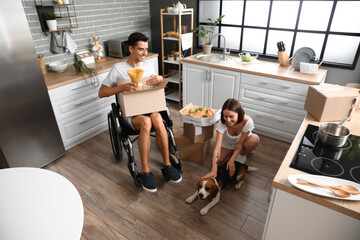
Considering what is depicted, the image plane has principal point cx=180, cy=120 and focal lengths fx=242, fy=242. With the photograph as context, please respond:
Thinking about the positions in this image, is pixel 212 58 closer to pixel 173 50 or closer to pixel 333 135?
pixel 173 50

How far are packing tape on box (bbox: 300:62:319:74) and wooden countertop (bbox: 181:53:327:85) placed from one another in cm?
4

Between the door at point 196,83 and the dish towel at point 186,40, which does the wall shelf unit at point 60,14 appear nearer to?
the dish towel at point 186,40

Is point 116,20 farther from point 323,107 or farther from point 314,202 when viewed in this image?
point 314,202

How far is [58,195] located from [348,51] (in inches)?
120

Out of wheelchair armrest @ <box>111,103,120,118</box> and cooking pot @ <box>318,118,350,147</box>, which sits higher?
cooking pot @ <box>318,118,350,147</box>

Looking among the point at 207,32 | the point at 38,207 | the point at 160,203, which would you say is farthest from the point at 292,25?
the point at 38,207

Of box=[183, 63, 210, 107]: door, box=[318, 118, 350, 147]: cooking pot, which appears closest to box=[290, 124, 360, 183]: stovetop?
box=[318, 118, 350, 147]: cooking pot

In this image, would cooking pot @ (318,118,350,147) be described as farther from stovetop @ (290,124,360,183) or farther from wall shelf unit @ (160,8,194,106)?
wall shelf unit @ (160,8,194,106)

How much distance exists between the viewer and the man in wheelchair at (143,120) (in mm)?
2064

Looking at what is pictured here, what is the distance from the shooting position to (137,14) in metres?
3.78

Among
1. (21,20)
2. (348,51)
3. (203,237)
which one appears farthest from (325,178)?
(21,20)

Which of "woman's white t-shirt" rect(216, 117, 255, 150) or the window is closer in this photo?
"woman's white t-shirt" rect(216, 117, 255, 150)

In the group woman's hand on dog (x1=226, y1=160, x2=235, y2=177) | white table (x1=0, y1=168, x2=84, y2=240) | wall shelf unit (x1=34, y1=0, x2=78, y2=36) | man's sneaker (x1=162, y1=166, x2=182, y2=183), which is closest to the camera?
white table (x1=0, y1=168, x2=84, y2=240)

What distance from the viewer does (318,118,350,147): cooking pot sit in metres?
1.31
